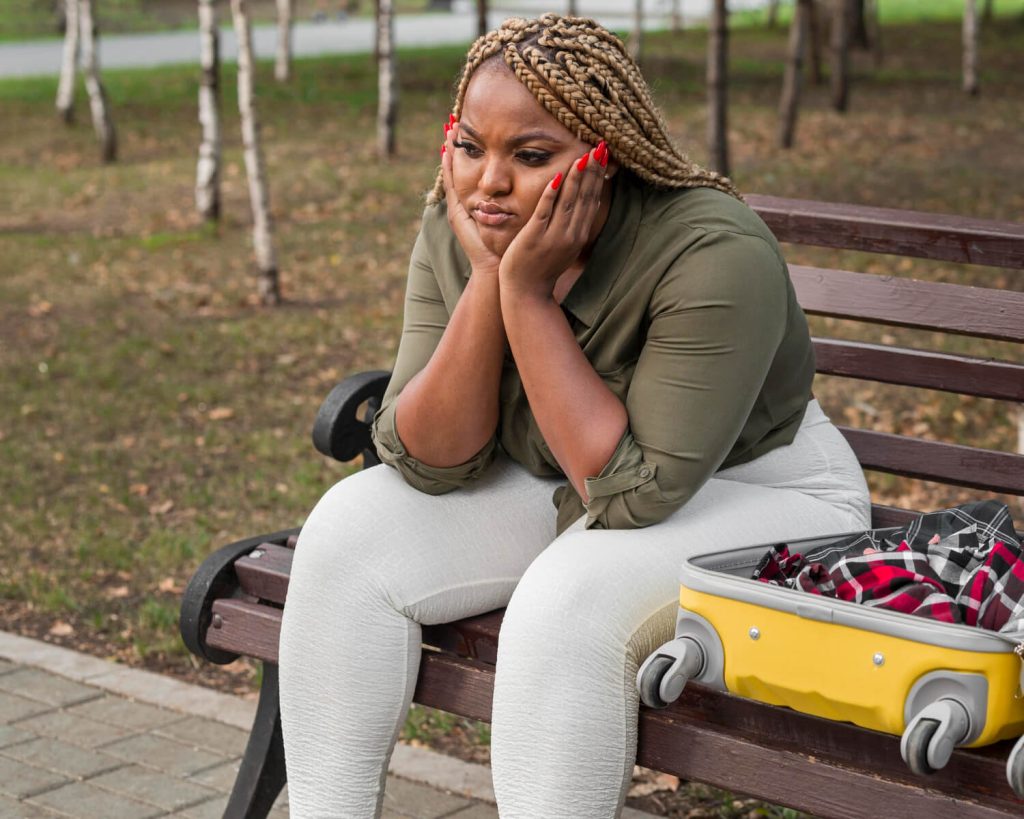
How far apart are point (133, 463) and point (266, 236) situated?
3298mm

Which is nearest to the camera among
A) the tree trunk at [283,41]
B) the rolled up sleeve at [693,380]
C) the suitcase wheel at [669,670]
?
the suitcase wheel at [669,670]

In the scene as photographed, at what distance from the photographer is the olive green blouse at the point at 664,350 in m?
2.49

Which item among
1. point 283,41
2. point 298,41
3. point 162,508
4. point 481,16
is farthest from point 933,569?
point 298,41

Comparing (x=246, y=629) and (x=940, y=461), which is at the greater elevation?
(x=940, y=461)

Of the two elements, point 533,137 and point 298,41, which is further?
point 298,41

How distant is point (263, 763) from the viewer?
10.4ft

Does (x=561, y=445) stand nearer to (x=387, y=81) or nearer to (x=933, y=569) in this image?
(x=933, y=569)

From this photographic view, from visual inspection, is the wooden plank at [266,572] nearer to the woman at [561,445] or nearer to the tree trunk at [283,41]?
the woman at [561,445]

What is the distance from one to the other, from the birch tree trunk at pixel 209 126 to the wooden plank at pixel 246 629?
8776mm

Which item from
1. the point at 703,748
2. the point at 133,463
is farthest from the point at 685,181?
the point at 133,463

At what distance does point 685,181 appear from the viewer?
2723 millimetres

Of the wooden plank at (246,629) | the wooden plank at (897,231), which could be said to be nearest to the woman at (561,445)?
the wooden plank at (246,629)

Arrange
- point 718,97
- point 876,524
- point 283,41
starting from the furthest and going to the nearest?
point 283,41, point 718,97, point 876,524

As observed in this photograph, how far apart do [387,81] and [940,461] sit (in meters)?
11.6
